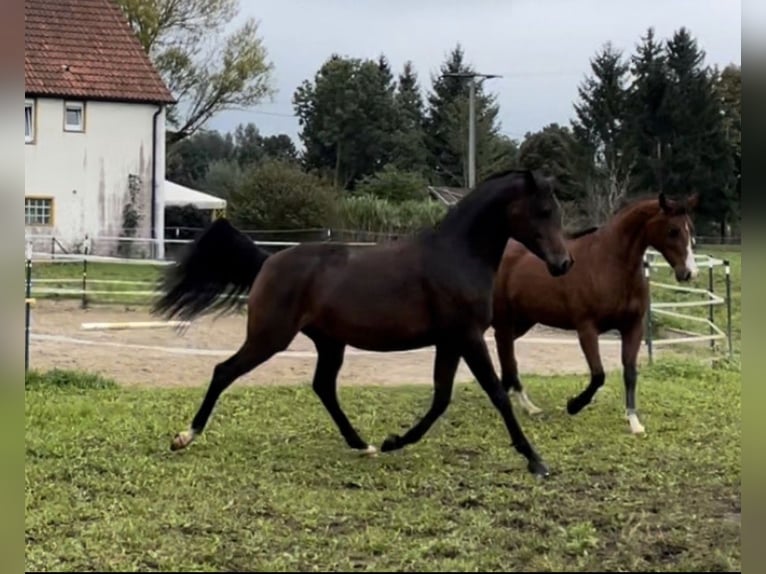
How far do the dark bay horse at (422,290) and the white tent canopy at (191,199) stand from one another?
1565 cm

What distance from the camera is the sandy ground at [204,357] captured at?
743 centimetres

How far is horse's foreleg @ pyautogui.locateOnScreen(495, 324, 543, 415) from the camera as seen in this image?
5.54 metres

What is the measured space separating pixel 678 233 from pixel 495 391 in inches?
68.2

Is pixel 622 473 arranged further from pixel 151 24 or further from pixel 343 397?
pixel 151 24

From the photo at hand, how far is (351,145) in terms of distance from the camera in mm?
14766

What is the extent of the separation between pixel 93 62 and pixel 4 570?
44.0 feet

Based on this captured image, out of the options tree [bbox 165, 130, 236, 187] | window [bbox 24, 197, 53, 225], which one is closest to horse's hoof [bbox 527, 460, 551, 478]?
window [bbox 24, 197, 53, 225]

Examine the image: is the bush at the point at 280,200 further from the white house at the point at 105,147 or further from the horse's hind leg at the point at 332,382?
the horse's hind leg at the point at 332,382

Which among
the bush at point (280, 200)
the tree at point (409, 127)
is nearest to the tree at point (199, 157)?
the bush at point (280, 200)

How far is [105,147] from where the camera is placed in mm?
14836

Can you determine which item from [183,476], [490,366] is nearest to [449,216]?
[490,366]

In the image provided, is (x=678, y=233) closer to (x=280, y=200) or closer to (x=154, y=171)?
(x=280, y=200)

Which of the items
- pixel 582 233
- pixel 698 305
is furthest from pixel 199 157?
pixel 582 233

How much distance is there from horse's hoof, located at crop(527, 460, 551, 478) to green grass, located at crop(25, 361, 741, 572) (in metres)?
0.07
